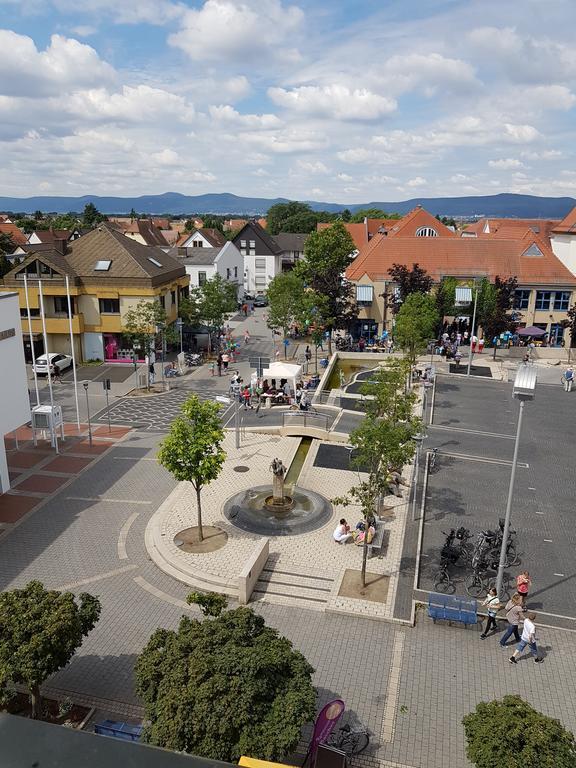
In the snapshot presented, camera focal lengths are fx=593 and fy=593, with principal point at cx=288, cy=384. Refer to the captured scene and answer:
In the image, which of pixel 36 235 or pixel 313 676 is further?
pixel 36 235

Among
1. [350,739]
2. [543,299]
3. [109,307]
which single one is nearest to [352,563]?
[350,739]

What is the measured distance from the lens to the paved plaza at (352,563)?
12594 millimetres

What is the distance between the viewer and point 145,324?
3853cm

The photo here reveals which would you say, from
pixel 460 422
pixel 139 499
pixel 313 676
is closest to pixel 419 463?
pixel 460 422

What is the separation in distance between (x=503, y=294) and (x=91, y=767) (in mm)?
47163

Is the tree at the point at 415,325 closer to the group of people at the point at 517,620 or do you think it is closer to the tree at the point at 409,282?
the tree at the point at 409,282

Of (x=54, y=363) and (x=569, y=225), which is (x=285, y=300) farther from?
(x=569, y=225)

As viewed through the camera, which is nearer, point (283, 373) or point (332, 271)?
point (283, 373)

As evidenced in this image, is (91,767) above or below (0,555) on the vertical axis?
above

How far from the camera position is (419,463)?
25.1m

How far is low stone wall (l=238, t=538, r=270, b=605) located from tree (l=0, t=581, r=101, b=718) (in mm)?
4666

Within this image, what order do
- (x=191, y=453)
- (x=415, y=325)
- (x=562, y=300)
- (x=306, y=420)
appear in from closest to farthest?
(x=191, y=453) < (x=306, y=420) < (x=415, y=325) < (x=562, y=300)

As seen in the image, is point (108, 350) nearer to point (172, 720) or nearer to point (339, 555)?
Result: point (339, 555)

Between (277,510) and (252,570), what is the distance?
477 cm
